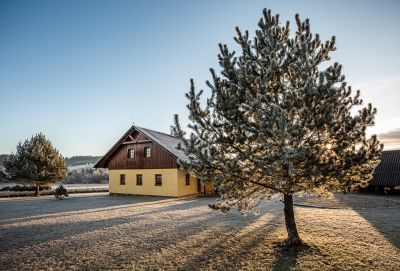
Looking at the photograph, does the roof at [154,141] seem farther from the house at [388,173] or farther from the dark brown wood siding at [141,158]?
the house at [388,173]

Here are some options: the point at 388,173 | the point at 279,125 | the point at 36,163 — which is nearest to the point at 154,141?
the point at 36,163

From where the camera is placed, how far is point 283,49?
6281mm

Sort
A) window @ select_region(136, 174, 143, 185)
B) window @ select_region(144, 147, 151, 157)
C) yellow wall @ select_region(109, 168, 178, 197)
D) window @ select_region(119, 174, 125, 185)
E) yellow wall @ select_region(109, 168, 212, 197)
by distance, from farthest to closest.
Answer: window @ select_region(119, 174, 125, 185) → window @ select_region(136, 174, 143, 185) → window @ select_region(144, 147, 151, 157) → yellow wall @ select_region(109, 168, 178, 197) → yellow wall @ select_region(109, 168, 212, 197)

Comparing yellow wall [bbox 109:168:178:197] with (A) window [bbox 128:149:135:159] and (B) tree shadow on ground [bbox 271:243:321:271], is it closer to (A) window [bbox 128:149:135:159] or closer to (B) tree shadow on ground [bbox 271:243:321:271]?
(A) window [bbox 128:149:135:159]

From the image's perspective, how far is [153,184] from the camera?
78.1ft

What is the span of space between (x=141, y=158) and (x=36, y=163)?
12882 millimetres

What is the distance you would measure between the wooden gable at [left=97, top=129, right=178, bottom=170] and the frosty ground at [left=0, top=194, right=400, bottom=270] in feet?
34.4

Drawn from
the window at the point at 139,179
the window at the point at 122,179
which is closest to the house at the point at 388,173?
the window at the point at 139,179

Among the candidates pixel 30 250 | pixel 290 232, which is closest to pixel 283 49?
pixel 290 232

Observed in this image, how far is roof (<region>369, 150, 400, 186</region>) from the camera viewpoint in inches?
884

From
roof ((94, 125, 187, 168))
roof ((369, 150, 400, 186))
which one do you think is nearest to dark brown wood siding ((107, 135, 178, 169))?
roof ((94, 125, 187, 168))

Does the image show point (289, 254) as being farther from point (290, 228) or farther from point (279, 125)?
point (279, 125)

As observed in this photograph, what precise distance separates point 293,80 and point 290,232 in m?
4.81

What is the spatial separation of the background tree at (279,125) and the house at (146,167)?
1489 centimetres
